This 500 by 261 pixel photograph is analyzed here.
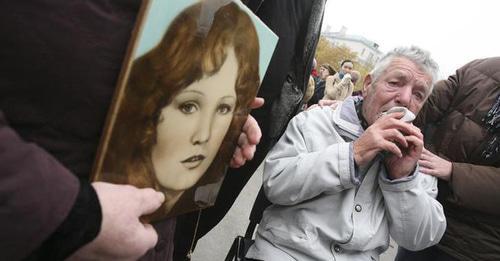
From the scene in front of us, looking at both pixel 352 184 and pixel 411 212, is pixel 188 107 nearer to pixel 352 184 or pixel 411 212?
pixel 352 184

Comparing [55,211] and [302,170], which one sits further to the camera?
[302,170]

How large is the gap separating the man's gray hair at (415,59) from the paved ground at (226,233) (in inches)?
60.0

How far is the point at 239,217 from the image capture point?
309cm

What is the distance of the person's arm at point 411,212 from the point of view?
135 centimetres

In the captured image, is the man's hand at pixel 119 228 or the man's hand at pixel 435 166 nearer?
the man's hand at pixel 119 228

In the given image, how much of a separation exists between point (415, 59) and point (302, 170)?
68 cm

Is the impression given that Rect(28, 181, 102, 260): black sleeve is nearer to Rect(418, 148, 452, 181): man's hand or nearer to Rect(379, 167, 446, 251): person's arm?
Rect(379, 167, 446, 251): person's arm

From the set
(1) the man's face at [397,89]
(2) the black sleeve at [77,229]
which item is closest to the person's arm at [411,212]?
(1) the man's face at [397,89]

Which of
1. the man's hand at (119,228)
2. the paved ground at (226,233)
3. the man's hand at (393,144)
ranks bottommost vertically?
the paved ground at (226,233)

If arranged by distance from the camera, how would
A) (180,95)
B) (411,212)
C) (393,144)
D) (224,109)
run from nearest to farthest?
(180,95) < (224,109) < (393,144) < (411,212)

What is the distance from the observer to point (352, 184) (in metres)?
1.28

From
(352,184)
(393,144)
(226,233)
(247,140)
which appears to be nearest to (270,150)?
(352,184)

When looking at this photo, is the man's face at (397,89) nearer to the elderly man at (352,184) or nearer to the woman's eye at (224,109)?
the elderly man at (352,184)

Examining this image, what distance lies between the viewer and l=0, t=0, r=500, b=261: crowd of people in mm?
497
